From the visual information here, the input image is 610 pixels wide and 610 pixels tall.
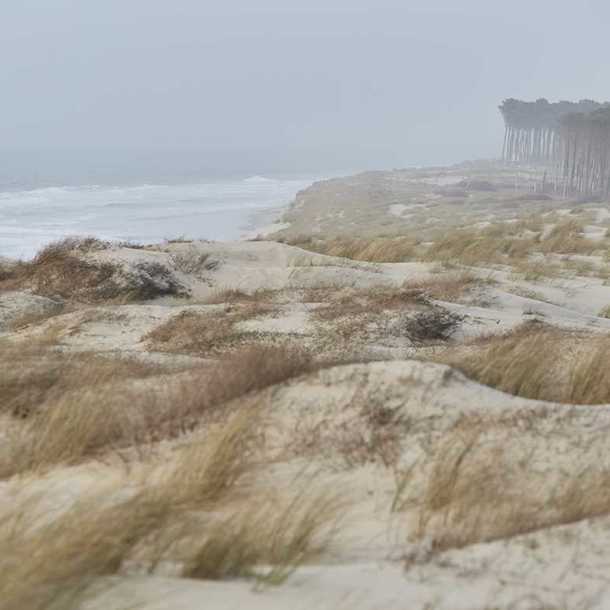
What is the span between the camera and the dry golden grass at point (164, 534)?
1911mm

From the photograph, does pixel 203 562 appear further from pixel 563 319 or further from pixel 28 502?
pixel 563 319

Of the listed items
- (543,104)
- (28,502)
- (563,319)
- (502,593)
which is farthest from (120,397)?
(543,104)

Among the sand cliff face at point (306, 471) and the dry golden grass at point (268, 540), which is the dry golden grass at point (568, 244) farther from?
the dry golden grass at point (268, 540)

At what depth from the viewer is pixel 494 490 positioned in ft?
8.29

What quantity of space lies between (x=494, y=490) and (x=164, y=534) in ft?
4.26

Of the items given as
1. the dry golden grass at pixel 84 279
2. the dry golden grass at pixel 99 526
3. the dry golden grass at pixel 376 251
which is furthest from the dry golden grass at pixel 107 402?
the dry golden grass at pixel 376 251

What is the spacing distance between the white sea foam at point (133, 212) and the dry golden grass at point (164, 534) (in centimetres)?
2154

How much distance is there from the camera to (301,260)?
456 inches

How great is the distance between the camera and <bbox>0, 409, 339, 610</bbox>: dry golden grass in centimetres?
191

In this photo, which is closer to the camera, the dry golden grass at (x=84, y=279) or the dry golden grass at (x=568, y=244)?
the dry golden grass at (x=84, y=279)

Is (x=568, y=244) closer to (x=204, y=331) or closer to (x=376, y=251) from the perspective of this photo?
(x=376, y=251)

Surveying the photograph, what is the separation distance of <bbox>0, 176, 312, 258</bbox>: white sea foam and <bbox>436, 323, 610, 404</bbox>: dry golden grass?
20.8 metres

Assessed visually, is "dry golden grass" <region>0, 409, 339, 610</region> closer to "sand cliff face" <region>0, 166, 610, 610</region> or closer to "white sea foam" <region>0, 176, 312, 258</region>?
"sand cliff face" <region>0, 166, 610, 610</region>

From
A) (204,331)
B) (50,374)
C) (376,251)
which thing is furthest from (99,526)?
(376,251)
